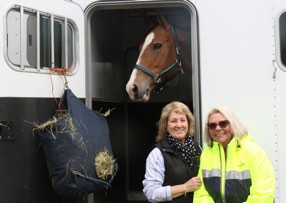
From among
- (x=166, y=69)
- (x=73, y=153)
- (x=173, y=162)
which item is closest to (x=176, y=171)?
(x=173, y=162)

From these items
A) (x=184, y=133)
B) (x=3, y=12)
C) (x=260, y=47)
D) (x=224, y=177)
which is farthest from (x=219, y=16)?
(x=3, y=12)

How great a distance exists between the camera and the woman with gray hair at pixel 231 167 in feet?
8.16

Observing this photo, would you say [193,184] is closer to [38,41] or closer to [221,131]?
[221,131]

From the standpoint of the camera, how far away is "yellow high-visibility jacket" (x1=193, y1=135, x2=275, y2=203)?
2480 mm

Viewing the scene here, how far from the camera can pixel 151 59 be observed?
13.6ft

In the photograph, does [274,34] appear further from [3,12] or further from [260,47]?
[3,12]

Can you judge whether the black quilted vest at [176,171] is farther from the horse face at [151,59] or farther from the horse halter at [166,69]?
the horse halter at [166,69]

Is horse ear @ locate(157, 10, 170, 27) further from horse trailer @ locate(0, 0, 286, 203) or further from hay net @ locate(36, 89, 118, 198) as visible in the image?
hay net @ locate(36, 89, 118, 198)

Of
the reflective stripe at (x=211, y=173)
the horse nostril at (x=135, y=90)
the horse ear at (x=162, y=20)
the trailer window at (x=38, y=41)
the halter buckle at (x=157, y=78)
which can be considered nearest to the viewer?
the reflective stripe at (x=211, y=173)

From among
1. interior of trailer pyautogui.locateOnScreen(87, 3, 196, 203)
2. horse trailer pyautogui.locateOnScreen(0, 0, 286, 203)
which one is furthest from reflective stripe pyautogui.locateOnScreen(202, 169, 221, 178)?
interior of trailer pyautogui.locateOnScreen(87, 3, 196, 203)

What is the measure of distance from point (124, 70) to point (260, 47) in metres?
2.26

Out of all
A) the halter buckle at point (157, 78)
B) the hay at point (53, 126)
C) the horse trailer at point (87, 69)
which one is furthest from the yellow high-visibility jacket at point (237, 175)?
the halter buckle at point (157, 78)

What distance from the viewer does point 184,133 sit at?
9.50 feet

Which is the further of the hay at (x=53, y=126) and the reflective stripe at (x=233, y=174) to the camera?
the hay at (x=53, y=126)
